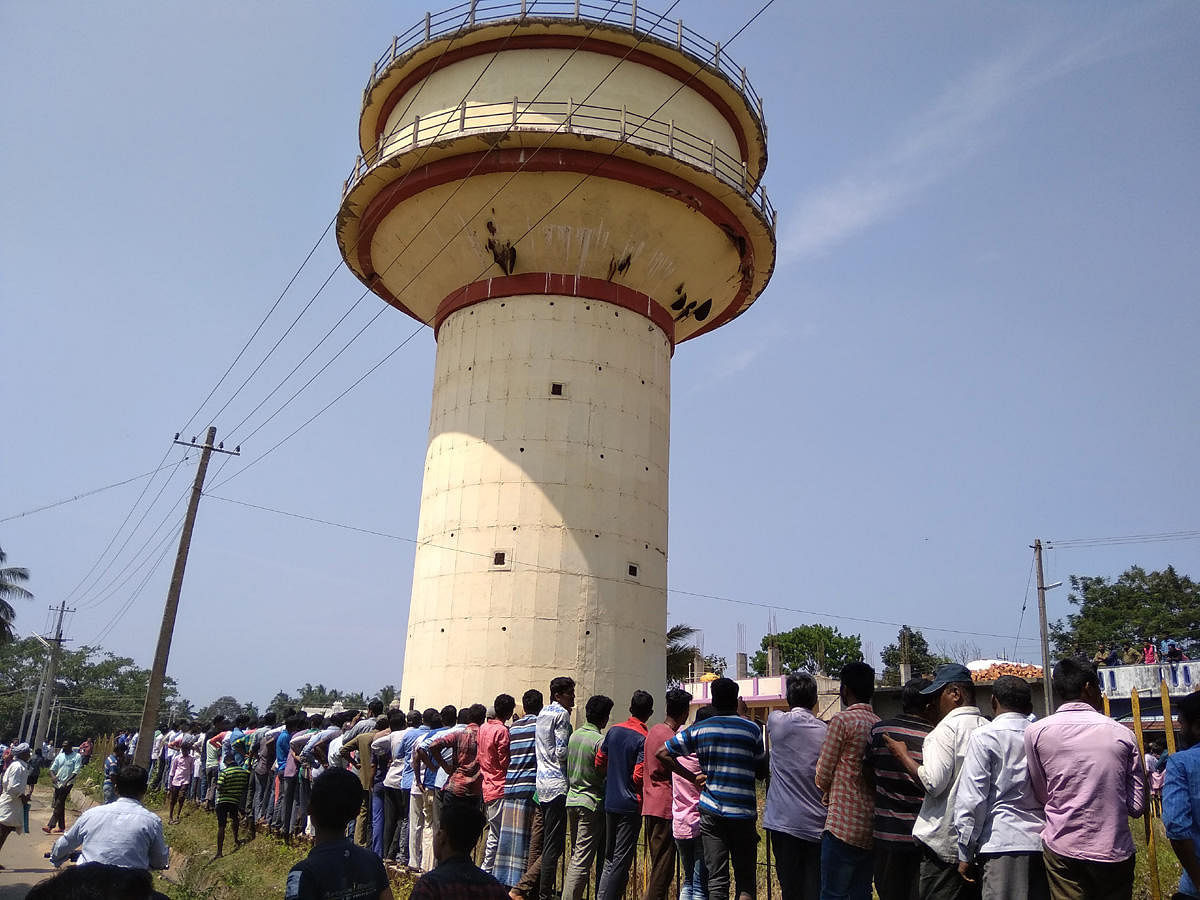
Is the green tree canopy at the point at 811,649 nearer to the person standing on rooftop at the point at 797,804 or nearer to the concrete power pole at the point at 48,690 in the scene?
the concrete power pole at the point at 48,690

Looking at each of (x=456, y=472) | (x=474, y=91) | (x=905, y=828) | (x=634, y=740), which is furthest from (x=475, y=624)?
(x=905, y=828)

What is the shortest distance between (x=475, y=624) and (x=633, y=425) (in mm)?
4764

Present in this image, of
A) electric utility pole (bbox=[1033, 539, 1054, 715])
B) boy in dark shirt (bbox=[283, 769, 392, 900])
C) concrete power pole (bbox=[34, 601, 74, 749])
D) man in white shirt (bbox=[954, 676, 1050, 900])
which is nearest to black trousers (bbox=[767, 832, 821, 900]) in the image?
man in white shirt (bbox=[954, 676, 1050, 900])

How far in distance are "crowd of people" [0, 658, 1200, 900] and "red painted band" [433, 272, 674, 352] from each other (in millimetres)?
9571

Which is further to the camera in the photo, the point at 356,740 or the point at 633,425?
the point at 633,425

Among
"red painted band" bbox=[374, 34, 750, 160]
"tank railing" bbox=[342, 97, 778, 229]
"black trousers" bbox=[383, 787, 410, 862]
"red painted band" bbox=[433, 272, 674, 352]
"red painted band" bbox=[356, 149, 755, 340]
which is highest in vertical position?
"red painted band" bbox=[374, 34, 750, 160]

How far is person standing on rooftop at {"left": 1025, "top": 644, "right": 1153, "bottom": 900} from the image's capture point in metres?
5.03

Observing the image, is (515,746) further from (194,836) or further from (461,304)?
(461,304)

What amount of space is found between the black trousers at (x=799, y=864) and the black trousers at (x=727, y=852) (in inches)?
10.3

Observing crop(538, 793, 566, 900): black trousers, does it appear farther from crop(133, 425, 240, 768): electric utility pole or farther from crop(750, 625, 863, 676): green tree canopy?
crop(750, 625, 863, 676): green tree canopy

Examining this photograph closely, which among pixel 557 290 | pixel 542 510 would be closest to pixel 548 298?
pixel 557 290

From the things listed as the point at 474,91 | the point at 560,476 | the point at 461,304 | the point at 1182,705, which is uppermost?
the point at 474,91

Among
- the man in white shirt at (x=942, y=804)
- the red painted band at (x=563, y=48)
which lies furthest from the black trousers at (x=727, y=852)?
the red painted band at (x=563, y=48)

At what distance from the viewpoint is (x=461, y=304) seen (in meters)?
18.8
